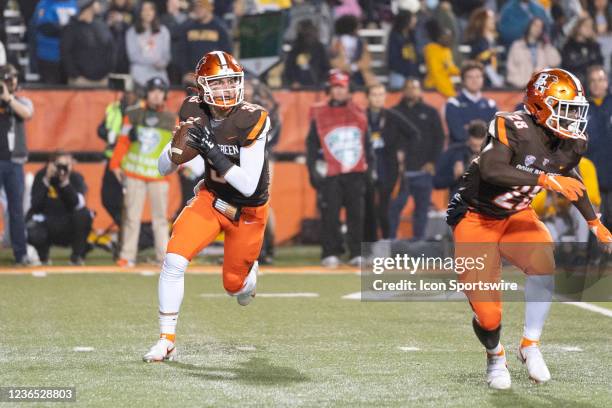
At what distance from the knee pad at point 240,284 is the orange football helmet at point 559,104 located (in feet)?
7.65

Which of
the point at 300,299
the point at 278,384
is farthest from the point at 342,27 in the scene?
the point at 278,384

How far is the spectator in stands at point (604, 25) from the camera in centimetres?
Result: 1647

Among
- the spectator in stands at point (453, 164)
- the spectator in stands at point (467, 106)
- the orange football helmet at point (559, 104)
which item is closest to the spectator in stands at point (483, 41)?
the spectator in stands at point (467, 106)

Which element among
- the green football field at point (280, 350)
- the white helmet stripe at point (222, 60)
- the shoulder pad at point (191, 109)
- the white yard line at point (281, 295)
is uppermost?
the white helmet stripe at point (222, 60)

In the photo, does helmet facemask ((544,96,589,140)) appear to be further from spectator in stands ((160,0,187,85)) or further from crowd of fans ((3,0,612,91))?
spectator in stands ((160,0,187,85))

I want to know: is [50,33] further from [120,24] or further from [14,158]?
[14,158]

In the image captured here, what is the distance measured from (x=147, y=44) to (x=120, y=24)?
0.70 m

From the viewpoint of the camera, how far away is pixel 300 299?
1049 centimetres

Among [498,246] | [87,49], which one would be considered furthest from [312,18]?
[498,246]

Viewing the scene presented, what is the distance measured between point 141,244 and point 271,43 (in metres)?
2.71

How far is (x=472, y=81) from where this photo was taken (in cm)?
1337

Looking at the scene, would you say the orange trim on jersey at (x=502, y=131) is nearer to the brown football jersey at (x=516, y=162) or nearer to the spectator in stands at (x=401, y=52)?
the brown football jersey at (x=516, y=162)

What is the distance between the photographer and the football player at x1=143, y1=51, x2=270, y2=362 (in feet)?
23.9

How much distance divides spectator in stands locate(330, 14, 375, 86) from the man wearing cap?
238 cm
